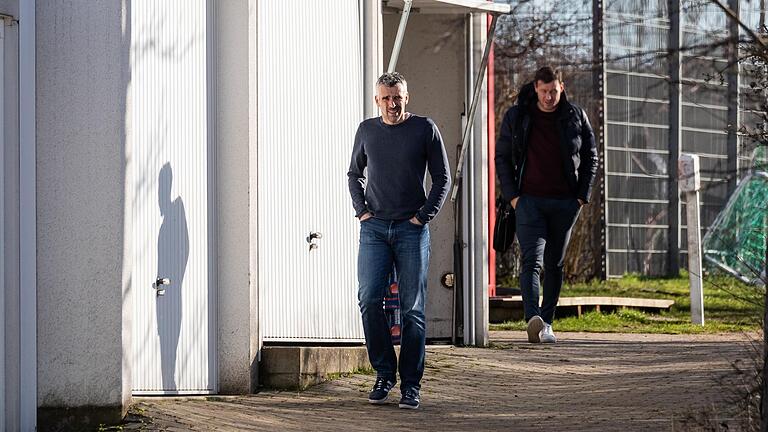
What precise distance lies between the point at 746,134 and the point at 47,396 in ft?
11.7

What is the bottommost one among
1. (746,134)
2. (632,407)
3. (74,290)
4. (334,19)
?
(632,407)

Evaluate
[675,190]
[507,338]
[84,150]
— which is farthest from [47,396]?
[675,190]

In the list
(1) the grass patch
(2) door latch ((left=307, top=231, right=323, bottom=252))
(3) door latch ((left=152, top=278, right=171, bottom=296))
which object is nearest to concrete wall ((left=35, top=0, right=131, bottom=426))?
(3) door latch ((left=152, top=278, right=171, bottom=296))

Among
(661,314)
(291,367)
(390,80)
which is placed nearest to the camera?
(390,80)

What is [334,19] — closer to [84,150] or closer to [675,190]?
[84,150]

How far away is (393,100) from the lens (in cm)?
873

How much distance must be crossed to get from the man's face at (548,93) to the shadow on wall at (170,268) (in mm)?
3659

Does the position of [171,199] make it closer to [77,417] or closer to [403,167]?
[403,167]

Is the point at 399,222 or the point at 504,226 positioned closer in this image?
the point at 399,222

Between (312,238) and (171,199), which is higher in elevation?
(171,199)

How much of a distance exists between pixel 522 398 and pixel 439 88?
4.13m

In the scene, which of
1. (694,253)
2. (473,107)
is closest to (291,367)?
(473,107)

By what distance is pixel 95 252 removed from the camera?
7.71m

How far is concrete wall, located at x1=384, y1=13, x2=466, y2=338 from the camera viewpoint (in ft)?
41.4
